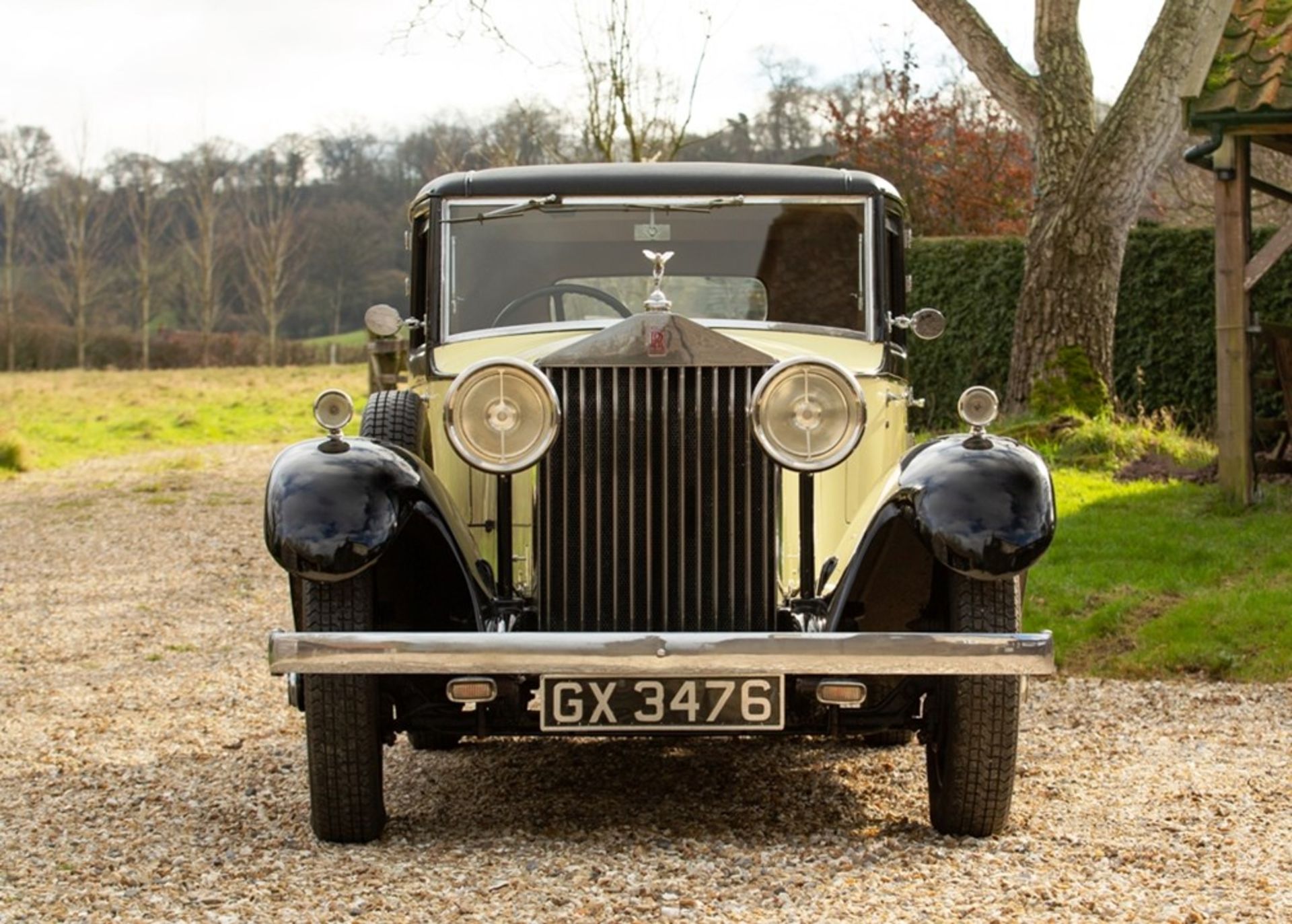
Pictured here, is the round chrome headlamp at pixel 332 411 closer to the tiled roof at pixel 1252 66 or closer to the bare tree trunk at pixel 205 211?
the tiled roof at pixel 1252 66

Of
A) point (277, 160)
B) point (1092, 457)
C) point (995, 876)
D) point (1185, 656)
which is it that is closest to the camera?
point (995, 876)

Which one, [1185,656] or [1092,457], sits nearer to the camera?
[1185,656]

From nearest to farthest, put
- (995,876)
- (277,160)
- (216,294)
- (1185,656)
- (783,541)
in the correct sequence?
(995,876)
(783,541)
(1185,656)
(216,294)
(277,160)

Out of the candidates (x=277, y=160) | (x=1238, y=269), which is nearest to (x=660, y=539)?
(x=1238, y=269)

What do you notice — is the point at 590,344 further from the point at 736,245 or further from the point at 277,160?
the point at 277,160

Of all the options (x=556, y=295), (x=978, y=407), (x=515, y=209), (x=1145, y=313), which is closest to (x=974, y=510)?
(x=978, y=407)

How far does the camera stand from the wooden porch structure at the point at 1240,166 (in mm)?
9664

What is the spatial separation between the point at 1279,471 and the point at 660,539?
24.1 feet

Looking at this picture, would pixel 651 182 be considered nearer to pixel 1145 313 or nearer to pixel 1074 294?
pixel 1074 294

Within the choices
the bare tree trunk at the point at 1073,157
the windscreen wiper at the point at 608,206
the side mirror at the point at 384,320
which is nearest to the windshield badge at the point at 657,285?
the windscreen wiper at the point at 608,206

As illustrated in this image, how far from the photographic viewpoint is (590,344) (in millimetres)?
4488

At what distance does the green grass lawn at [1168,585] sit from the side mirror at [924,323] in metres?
2.58

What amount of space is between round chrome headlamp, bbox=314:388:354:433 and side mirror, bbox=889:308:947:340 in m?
1.80

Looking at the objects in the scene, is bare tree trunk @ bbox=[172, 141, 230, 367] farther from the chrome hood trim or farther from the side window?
A: the chrome hood trim
